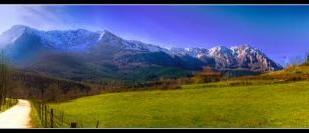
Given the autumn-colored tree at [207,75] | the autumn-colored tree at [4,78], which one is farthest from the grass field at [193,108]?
the autumn-colored tree at [4,78]

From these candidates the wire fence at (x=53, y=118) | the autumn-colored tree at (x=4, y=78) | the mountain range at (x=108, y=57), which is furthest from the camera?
the autumn-colored tree at (x=4, y=78)

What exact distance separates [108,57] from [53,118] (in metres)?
2.47

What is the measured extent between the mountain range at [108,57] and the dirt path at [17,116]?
1.08 m

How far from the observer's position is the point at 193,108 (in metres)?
22.6

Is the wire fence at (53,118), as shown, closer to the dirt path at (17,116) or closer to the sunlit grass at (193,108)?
the sunlit grass at (193,108)

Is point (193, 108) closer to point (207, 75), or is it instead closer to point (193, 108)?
point (193, 108)

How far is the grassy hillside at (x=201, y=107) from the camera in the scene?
856 inches

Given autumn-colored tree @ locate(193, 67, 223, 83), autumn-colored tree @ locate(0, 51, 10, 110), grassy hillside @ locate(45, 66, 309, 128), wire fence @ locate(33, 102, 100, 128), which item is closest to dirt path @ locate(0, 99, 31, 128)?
wire fence @ locate(33, 102, 100, 128)

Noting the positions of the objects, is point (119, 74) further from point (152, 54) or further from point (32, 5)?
point (32, 5)

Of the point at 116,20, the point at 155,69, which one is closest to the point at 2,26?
the point at 116,20

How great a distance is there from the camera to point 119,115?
21.9m

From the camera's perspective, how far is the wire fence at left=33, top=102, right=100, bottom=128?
20750 millimetres
